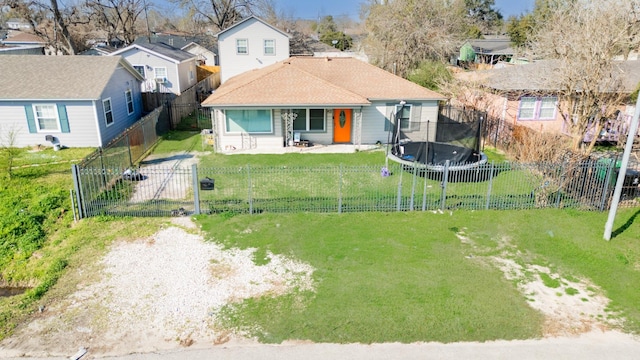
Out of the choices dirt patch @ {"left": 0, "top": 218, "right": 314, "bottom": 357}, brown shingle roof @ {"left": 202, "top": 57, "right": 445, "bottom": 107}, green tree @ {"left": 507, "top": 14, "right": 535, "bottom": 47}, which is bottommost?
dirt patch @ {"left": 0, "top": 218, "right": 314, "bottom": 357}

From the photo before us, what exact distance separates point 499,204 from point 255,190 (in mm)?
8249

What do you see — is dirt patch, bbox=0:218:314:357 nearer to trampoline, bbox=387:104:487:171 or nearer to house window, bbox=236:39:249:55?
trampoline, bbox=387:104:487:171

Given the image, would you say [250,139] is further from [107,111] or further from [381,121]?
[107,111]

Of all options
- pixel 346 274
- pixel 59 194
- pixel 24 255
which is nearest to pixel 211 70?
pixel 59 194

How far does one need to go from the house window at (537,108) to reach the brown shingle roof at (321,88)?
4.58m

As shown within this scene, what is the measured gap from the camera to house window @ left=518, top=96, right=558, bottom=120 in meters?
22.2

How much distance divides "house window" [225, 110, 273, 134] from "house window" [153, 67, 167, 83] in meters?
15.4

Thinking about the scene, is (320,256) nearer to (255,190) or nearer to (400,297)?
(400,297)

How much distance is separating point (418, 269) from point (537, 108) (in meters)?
16.5

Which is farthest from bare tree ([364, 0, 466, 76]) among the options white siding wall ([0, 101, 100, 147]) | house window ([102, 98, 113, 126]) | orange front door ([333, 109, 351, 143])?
white siding wall ([0, 101, 100, 147])

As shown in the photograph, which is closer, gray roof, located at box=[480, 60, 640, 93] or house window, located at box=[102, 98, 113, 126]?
gray roof, located at box=[480, 60, 640, 93]

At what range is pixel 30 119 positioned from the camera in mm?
19781

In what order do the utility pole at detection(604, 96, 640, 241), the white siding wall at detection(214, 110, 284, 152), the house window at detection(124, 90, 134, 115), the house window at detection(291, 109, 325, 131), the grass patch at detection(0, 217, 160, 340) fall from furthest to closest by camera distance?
the house window at detection(124, 90, 134, 115), the house window at detection(291, 109, 325, 131), the white siding wall at detection(214, 110, 284, 152), the utility pole at detection(604, 96, 640, 241), the grass patch at detection(0, 217, 160, 340)

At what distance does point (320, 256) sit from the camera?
417 inches
